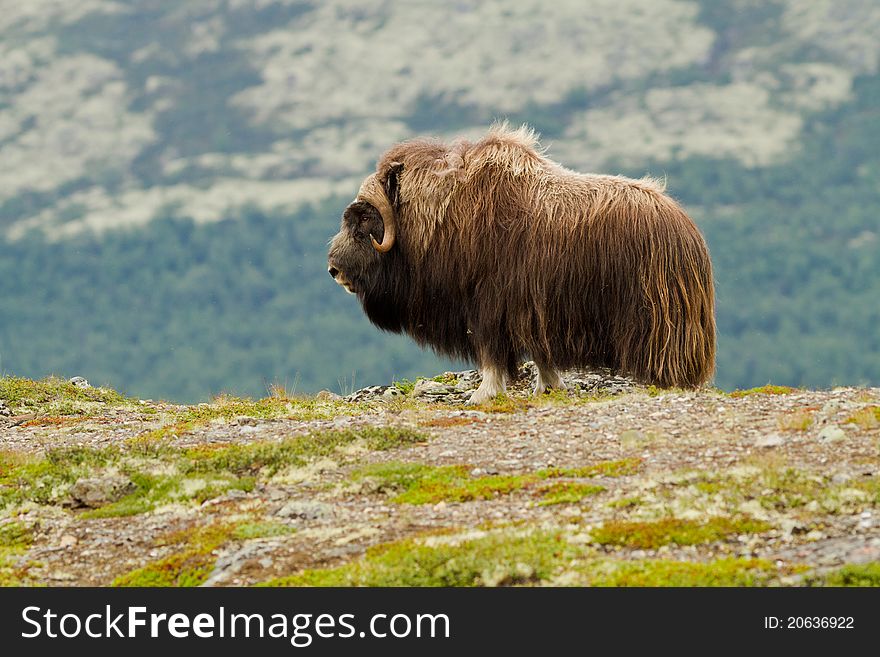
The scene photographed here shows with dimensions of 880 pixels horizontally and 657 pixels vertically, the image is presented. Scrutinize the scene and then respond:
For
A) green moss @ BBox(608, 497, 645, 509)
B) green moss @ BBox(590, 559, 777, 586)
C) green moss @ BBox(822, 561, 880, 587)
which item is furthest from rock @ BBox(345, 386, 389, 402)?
green moss @ BBox(822, 561, 880, 587)

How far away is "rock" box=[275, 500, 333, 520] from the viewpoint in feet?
A: 23.8

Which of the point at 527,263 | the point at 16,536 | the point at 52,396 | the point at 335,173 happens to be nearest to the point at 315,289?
the point at 335,173

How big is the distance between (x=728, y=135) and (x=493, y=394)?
156 meters

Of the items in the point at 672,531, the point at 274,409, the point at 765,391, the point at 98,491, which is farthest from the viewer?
the point at 274,409

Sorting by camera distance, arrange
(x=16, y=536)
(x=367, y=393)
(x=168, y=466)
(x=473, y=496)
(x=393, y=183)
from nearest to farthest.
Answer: (x=473, y=496), (x=16, y=536), (x=168, y=466), (x=393, y=183), (x=367, y=393)

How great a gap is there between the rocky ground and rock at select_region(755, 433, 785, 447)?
0.07 feet

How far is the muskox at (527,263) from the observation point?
37.4 feet

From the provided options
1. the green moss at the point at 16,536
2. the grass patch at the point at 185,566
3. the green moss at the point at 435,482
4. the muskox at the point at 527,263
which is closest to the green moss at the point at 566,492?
the green moss at the point at 435,482

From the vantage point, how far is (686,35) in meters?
195

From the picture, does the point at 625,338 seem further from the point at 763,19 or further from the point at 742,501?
the point at 763,19

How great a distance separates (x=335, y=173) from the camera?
164 meters

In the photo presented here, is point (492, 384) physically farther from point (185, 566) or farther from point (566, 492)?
point (185, 566)

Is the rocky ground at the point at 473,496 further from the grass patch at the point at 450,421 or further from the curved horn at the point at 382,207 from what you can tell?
the curved horn at the point at 382,207

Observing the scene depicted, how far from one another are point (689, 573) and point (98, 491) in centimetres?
450
